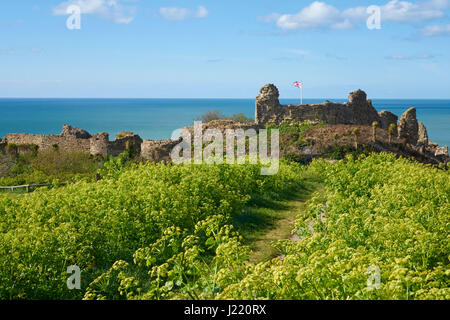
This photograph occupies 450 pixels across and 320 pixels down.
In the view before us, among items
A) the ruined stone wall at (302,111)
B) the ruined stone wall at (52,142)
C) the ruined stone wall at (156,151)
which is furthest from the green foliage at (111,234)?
the ruined stone wall at (302,111)

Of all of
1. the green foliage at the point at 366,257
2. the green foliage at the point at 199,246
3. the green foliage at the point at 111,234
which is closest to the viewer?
the green foliage at the point at 366,257

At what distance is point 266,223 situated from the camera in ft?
38.1

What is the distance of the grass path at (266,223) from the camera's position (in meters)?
9.62

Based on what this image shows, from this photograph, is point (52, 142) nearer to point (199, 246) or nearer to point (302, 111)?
point (302, 111)

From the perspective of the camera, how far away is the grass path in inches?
379

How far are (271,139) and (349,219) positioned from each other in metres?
17.6

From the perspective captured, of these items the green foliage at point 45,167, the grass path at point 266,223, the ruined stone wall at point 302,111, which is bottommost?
the grass path at point 266,223

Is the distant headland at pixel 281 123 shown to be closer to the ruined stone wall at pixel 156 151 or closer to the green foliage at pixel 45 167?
the ruined stone wall at pixel 156 151

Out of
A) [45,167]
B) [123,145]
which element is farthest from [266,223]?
[123,145]

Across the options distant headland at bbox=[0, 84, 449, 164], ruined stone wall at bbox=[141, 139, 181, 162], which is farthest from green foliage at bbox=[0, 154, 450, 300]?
distant headland at bbox=[0, 84, 449, 164]

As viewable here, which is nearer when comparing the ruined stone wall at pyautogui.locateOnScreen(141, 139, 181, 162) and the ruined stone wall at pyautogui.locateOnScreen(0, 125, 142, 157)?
the ruined stone wall at pyautogui.locateOnScreen(141, 139, 181, 162)

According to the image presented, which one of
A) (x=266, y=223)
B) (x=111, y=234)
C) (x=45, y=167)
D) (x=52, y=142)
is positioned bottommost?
(x=266, y=223)

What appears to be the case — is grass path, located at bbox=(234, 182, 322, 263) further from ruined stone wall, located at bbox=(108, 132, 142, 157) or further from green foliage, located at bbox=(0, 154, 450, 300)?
ruined stone wall, located at bbox=(108, 132, 142, 157)

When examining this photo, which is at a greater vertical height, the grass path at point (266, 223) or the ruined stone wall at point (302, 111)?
the ruined stone wall at point (302, 111)
